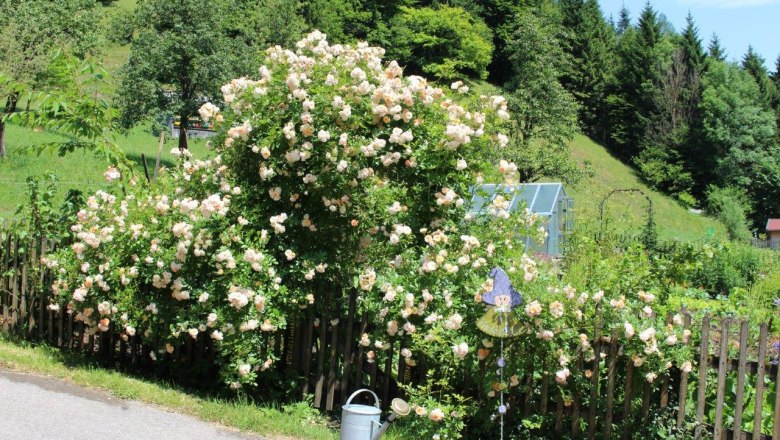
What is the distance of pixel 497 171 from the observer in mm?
6387

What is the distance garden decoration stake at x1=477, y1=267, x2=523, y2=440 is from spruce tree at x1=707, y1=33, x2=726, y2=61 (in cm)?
6839

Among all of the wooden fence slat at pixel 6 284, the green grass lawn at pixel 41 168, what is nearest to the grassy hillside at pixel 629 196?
the green grass lawn at pixel 41 168

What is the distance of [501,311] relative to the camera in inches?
195

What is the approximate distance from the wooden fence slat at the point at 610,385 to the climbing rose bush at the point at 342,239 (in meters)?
0.11

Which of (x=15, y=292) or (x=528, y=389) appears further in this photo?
(x=15, y=292)

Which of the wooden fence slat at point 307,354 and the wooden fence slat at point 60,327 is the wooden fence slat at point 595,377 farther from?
the wooden fence slat at point 60,327

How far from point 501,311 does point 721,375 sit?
1460 millimetres

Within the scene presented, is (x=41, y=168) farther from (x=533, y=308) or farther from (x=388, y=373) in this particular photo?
(x=533, y=308)

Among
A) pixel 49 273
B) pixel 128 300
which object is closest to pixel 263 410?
pixel 128 300

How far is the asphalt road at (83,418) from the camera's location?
5293 millimetres

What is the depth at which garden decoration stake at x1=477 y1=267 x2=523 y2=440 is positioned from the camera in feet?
16.1

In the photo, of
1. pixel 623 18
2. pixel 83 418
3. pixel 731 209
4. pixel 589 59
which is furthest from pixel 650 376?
pixel 623 18

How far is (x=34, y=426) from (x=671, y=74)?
6423cm

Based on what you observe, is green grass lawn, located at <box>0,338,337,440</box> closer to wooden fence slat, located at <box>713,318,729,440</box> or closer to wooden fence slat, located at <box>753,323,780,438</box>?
wooden fence slat, located at <box>713,318,729,440</box>
